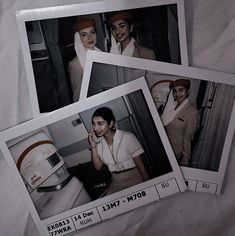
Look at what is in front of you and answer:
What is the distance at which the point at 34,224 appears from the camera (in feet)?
1.78

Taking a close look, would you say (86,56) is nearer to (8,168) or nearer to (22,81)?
(22,81)

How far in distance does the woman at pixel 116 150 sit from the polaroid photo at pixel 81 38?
0.21 feet

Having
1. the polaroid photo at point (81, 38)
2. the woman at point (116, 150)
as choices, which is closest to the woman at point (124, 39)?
the polaroid photo at point (81, 38)

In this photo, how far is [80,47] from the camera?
0.53m

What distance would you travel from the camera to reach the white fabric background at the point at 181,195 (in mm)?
530

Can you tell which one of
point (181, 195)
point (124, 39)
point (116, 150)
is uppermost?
point (124, 39)

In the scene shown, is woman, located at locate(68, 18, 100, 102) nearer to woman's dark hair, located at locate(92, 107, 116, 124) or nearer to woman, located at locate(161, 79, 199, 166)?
woman's dark hair, located at locate(92, 107, 116, 124)

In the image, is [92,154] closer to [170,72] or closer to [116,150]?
[116,150]

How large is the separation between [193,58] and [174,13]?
0.08 metres

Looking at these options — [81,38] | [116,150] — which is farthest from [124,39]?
[116,150]

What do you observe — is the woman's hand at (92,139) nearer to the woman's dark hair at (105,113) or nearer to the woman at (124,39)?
the woman's dark hair at (105,113)

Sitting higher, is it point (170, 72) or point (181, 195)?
point (170, 72)

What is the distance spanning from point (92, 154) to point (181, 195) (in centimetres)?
16

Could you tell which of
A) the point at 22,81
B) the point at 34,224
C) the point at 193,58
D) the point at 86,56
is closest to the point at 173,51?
the point at 193,58
